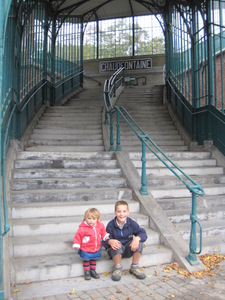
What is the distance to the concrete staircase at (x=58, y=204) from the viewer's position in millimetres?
3613

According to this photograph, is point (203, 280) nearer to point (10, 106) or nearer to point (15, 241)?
point (15, 241)

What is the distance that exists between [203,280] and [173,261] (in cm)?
54

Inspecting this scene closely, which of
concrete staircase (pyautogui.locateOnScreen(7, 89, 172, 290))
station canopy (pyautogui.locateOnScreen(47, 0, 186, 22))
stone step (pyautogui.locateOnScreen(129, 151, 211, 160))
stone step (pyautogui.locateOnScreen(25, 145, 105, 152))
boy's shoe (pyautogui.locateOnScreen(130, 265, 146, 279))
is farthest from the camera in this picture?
station canopy (pyautogui.locateOnScreen(47, 0, 186, 22))

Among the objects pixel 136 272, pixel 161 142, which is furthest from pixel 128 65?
pixel 136 272

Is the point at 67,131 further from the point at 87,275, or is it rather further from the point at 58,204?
the point at 87,275

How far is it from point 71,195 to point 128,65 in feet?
52.2

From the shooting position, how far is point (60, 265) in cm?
352

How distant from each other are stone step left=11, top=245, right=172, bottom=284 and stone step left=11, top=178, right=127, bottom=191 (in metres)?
1.67

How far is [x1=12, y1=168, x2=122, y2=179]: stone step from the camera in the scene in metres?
5.54

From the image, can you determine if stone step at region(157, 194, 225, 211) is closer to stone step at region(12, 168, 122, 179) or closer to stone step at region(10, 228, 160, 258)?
stone step at region(12, 168, 122, 179)

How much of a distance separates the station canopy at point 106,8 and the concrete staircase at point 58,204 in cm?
654

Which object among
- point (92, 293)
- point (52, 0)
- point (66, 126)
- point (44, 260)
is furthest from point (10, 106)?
point (52, 0)

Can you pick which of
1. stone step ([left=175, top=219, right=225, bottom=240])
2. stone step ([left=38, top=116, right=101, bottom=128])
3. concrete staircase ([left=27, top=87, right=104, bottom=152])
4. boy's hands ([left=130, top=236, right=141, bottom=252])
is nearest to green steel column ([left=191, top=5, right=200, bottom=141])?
concrete staircase ([left=27, top=87, right=104, bottom=152])

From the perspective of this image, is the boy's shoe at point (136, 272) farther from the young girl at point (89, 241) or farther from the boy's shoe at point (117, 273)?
the young girl at point (89, 241)
